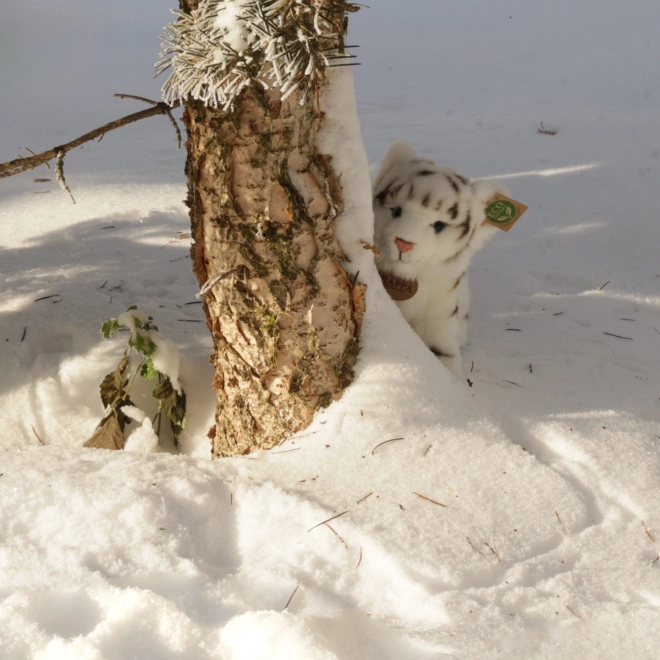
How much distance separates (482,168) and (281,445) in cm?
394

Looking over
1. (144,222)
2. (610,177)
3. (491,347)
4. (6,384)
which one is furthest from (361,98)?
(6,384)

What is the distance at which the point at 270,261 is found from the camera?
2043 mm

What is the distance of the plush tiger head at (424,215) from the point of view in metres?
2.46

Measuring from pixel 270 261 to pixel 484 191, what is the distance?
0.95 meters

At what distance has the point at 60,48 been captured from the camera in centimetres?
865

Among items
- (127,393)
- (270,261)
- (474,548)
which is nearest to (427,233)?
(270,261)

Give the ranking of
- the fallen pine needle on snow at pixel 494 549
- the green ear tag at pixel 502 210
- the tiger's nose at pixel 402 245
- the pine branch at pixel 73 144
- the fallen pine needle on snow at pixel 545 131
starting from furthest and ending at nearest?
the fallen pine needle on snow at pixel 545 131 → the green ear tag at pixel 502 210 → the tiger's nose at pixel 402 245 → the pine branch at pixel 73 144 → the fallen pine needle on snow at pixel 494 549

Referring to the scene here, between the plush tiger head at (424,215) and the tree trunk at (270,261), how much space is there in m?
0.40

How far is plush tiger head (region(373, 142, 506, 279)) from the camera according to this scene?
246 centimetres

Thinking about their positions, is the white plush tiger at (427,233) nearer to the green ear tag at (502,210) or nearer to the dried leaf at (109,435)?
the green ear tag at (502,210)

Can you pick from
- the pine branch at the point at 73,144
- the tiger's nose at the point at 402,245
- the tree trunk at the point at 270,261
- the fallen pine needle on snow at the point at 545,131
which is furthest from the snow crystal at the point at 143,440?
the fallen pine needle on snow at the point at 545,131

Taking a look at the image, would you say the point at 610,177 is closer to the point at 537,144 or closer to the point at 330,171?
the point at 537,144

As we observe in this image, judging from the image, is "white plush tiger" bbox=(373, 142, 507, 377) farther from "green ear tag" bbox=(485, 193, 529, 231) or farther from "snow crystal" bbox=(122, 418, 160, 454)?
"snow crystal" bbox=(122, 418, 160, 454)

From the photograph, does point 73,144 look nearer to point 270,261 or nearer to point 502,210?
point 270,261
